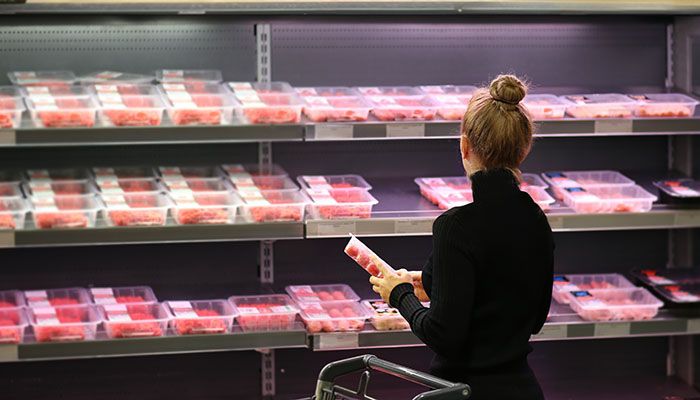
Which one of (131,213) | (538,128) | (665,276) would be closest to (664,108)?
(538,128)

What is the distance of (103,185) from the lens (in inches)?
190

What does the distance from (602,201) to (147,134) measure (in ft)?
6.24

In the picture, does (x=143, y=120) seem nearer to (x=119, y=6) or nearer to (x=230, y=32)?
(x=119, y=6)

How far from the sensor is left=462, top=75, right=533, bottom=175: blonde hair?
121 inches

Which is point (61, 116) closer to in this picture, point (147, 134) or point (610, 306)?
point (147, 134)

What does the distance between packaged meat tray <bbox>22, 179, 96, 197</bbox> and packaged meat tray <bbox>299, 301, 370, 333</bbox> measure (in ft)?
3.29

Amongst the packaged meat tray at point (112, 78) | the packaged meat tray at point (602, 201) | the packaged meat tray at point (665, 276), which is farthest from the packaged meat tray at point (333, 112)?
the packaged meat tray at point (665, 276)

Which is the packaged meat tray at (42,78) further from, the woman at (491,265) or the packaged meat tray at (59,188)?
the woman at (491,265)

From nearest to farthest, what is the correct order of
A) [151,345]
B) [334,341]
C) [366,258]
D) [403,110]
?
[366,258]
[151,345]
[334,341]
[403,110]

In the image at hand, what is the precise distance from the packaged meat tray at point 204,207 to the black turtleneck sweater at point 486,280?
160cm

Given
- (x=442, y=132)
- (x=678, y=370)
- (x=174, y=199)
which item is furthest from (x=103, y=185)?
(x=678, y=370)

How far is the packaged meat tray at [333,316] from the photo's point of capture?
15.5 feet

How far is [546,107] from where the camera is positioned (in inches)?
195

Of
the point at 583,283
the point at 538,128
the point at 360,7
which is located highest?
the point at 360,7
